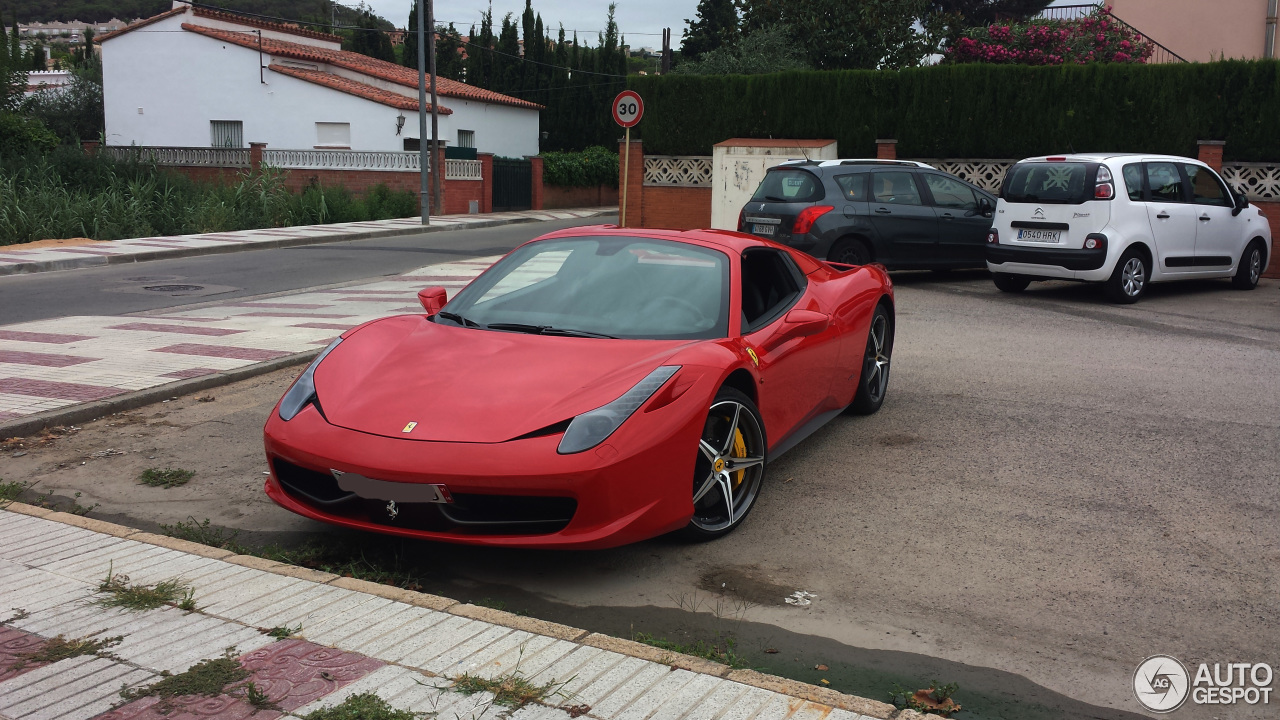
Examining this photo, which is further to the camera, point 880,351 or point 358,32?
point 358,32

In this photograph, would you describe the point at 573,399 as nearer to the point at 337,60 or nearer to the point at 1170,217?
the point at 1170,217

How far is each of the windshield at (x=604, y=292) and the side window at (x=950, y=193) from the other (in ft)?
32.1

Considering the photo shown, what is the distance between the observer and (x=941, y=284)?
14.7 metres

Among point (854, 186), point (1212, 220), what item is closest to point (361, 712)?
point (854, 186)

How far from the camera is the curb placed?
244 inches

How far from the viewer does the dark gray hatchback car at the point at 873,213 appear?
13.5m

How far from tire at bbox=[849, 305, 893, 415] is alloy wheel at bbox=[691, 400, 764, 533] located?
2.01m

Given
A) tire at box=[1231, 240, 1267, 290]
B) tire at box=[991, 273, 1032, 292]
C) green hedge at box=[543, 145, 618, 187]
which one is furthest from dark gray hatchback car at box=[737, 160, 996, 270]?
green hedge at box=[543, 145, 618, 187]

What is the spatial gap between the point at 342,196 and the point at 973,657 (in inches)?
1118

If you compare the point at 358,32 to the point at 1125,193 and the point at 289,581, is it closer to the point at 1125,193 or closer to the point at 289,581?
the point at 1125,193

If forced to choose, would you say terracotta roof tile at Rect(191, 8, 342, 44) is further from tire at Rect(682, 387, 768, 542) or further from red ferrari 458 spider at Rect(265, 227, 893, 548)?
tire at Rect(682, 387, 768, 542)

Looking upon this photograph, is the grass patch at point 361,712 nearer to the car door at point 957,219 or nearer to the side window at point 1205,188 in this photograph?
the car door at point 957,219

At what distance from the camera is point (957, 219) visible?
14375 mm

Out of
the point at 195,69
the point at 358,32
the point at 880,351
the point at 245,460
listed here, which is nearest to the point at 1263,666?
the point at 880,351
